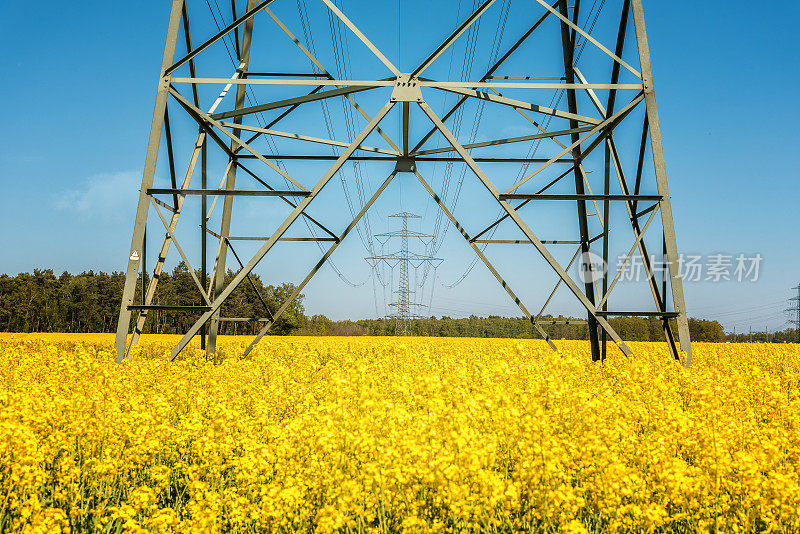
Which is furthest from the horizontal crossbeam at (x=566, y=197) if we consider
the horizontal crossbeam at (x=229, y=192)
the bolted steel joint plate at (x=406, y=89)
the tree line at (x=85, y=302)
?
the tree line at (x=85, y=302)

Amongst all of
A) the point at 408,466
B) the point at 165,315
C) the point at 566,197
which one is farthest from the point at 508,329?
the point at 408,466

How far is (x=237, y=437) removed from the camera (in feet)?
14.4

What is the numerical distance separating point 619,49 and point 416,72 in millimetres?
4372

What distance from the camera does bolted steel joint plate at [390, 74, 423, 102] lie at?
8.51 meters

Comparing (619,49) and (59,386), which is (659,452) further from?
(619,49)

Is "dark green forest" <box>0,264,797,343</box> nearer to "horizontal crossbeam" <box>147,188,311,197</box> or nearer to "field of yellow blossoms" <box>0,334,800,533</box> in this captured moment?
"horizontal crossbeam" <box>147,188,311,197</box>

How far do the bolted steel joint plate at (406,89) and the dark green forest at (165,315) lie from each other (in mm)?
50965

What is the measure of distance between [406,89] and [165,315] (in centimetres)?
7659

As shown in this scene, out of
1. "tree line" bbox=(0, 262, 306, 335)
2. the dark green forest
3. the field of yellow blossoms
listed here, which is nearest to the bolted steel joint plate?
the field of yellow blossoms

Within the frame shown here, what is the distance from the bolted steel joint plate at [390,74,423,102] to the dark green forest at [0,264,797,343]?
51.0 metres

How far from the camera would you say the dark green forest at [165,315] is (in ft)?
202

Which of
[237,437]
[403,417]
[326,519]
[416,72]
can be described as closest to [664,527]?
[403,417]

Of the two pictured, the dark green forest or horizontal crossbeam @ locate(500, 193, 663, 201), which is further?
the dark green forest

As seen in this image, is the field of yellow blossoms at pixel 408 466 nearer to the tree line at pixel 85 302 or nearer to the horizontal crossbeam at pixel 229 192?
the horizontal crossbeam at pixel 229 192
